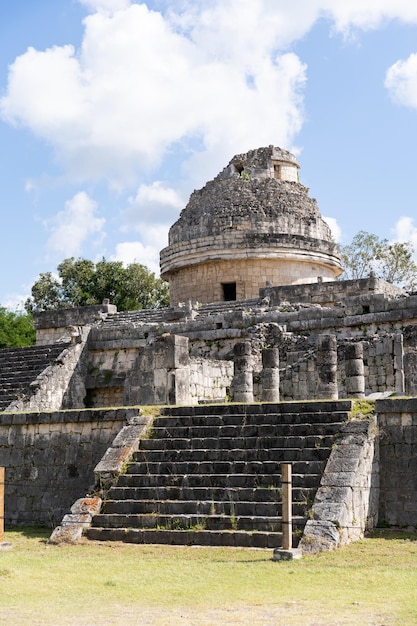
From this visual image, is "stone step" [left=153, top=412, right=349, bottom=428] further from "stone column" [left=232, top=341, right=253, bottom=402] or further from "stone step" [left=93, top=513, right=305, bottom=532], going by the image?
"stone column" [left=232, top=341, right=253, bottom=402]

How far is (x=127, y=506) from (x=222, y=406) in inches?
83.7

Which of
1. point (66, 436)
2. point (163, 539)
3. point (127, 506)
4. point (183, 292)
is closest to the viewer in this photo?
point (163, 539)

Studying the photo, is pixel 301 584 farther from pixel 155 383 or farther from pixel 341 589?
pixel 155 383

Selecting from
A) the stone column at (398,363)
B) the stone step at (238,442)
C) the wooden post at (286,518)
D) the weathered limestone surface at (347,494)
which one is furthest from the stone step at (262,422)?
the stone column at (398,363)

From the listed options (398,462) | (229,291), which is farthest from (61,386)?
(398,462)

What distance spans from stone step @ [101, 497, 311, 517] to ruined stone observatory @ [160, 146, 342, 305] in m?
15.5

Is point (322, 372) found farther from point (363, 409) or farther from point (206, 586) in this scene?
point (206, 586)

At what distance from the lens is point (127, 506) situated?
39.1 feet

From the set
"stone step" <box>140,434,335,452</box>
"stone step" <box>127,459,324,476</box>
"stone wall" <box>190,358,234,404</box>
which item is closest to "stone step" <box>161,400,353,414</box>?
"stone step" <box>140,434,335,452</box>

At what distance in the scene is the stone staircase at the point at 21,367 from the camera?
21.1 meters

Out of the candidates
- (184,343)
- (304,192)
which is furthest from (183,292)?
(184,343)

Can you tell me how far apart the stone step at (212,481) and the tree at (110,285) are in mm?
30105

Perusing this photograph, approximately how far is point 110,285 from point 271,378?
91.5ft

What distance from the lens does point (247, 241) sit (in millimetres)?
27188
